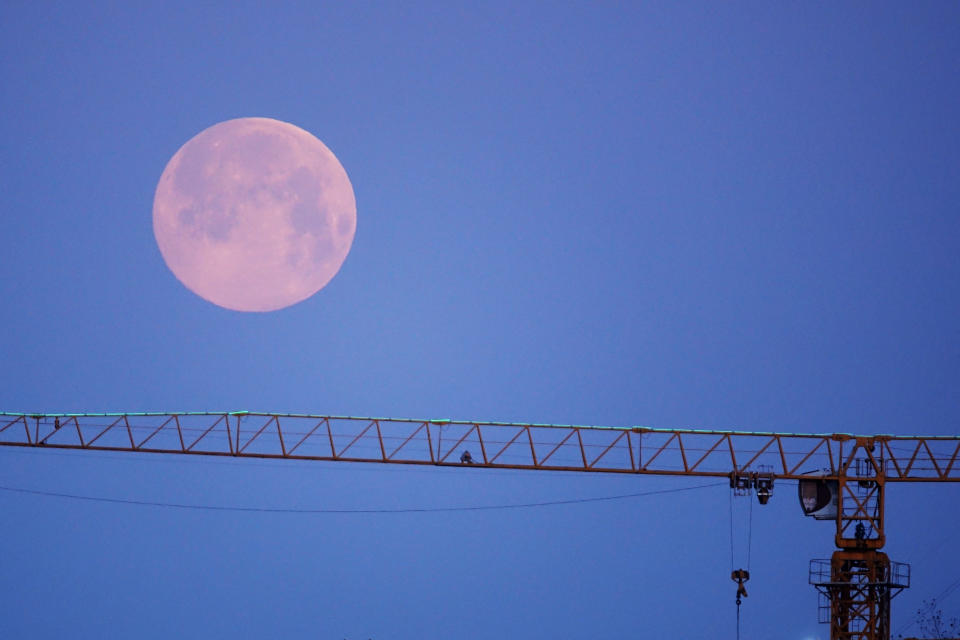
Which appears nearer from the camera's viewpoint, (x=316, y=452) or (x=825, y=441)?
(x=825, y=441)

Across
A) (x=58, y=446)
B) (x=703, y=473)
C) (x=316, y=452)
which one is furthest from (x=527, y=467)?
(x=316, y=452)

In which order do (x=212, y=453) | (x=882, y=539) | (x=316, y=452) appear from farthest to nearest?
(x=316, y=452), (x=212, y=453), (x=882, y=539)

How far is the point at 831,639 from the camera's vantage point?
2849 inches

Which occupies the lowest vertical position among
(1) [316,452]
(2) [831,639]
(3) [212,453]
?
(2) [831,639]

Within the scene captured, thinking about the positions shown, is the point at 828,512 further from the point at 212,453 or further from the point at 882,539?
the point at 212,453

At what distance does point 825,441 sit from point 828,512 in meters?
4.31

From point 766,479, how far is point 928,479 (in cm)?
996

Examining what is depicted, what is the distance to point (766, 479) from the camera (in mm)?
71875

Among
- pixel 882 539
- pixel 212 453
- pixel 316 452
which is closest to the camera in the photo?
pixel 882 539

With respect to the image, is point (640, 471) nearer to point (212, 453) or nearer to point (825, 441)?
point (825, 441)

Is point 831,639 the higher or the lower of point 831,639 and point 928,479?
Result: the lower

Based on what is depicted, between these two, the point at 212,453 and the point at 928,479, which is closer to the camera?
the point at 928,479

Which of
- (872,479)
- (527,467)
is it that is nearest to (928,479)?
(872,479)

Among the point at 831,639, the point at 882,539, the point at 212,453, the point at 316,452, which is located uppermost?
the point at 316,452
